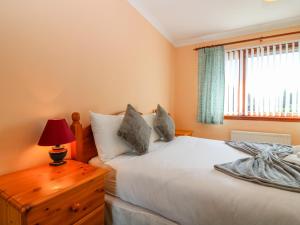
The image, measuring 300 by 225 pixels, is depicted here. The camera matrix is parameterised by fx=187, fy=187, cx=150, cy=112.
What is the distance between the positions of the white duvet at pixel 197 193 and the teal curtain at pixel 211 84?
5.16ft

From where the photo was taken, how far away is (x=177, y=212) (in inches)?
48.4

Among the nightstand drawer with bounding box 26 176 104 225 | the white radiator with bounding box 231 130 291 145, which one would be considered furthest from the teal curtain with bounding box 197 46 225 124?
the nightstand drawer with bounding box 26 176 104 225

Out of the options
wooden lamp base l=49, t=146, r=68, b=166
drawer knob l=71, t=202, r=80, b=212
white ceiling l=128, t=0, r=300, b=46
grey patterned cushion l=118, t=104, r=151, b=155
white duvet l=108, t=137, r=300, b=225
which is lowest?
drawer knob l=71, t=202, r=80, b=212

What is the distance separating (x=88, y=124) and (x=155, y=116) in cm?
95

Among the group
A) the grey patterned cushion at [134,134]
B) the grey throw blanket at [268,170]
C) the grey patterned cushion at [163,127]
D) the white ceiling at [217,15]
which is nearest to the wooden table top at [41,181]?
the grey patterned cushion at [134,134]

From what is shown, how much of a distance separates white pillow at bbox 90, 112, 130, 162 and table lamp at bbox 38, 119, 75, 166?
0.30 m

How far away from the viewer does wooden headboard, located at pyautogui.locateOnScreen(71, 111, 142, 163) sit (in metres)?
1.75

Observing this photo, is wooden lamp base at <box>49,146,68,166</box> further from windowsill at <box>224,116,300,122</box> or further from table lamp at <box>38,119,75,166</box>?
windowsill at <box>224,116,300,122</box>

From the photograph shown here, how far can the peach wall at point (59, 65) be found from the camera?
137 centimetres

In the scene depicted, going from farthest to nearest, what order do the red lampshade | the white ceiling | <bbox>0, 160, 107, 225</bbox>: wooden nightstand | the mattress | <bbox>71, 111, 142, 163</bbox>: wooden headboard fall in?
the white ceiling → <bbox>71, 111, 142, 163</bbox>: wooden headboard → the red lampshade → the mattress → <bbox>0, 160, 107, 225</bbox>: wooden nightstand

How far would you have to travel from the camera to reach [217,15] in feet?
8.90

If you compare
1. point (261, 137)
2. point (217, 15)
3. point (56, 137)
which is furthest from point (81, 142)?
point (261, 137)

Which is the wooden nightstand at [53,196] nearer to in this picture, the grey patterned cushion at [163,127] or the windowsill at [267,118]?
the grey patterned cushion at [163,127]

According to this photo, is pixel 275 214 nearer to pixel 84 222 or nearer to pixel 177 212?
pixel 177 212
